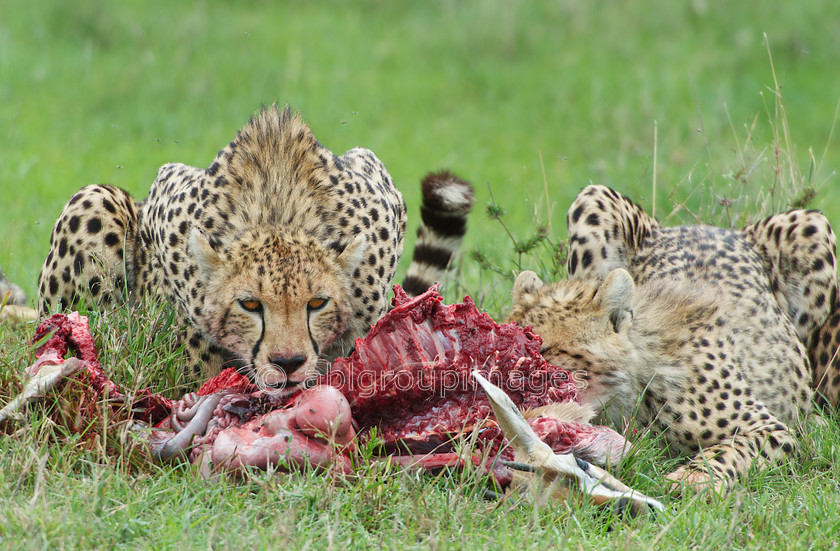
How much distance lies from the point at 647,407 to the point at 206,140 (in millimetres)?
4847

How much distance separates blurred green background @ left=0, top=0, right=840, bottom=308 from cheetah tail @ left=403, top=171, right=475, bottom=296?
59.8 inches

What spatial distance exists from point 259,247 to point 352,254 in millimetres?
296

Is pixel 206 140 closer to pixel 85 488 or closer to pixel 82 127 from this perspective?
pixel 82 127

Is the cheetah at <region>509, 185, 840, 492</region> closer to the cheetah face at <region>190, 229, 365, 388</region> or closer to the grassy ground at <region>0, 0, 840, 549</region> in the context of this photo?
the grassy ground at <region>0, 0, 840, 549</region>

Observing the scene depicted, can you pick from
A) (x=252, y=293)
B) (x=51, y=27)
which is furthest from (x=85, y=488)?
(x=51, y=27)

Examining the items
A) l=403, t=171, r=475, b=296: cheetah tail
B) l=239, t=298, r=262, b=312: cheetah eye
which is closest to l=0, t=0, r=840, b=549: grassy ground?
l=403, t=171, r=475, b=296: cheetah tail

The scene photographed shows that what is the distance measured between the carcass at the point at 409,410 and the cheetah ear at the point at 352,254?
16 cm

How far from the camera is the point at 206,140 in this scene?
24.6 ft

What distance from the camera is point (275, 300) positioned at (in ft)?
9.89

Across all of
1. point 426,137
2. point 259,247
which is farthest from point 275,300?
point 426,137

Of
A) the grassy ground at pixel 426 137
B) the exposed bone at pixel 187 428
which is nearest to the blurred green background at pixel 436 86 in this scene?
the grassy ground at pixel 426 137

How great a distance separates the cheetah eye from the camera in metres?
3.06

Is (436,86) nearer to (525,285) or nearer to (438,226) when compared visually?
(438,226)

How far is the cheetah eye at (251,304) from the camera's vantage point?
10.0 ft
